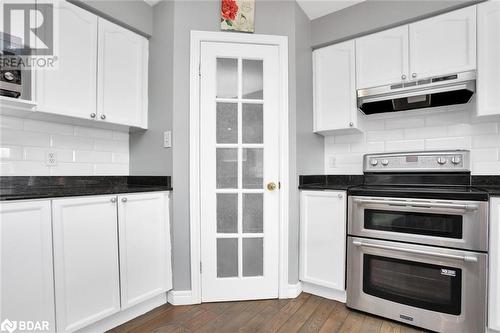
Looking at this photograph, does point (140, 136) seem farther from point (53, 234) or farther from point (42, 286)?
point (42, 286)

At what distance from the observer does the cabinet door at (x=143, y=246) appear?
1.77m

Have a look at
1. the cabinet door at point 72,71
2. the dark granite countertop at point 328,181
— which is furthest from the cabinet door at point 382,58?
the cabinet door at point 72,71

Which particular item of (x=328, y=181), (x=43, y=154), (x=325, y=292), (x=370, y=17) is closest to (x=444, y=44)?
(x=370, y=17)

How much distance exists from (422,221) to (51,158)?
275 cm

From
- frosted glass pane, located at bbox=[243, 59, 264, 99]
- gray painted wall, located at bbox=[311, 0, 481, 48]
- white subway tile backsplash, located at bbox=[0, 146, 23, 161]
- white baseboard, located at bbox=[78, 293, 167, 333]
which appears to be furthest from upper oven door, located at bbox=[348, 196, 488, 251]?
white subway tile backsplash, located at bbox=[0, 146, 23, 161]

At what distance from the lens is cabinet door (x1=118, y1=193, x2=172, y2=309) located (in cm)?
177

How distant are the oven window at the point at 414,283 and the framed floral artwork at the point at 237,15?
2.07 metres

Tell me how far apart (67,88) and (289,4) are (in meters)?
1.89

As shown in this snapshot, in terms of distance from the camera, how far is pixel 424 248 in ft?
5.60

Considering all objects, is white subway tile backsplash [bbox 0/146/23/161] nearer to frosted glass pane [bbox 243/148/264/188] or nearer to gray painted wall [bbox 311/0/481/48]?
frosted glass pane [bbox 243/148/264/188]

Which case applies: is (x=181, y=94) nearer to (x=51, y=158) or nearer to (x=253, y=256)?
(x=51, y=158)

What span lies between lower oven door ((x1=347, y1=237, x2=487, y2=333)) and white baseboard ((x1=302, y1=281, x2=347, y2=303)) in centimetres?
13

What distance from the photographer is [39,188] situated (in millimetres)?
1858

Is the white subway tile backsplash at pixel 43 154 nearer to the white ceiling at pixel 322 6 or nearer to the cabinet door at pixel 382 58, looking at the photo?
the white ceiling at pixel 322 6
